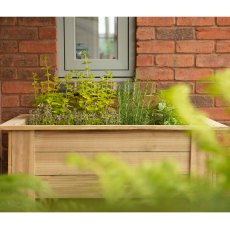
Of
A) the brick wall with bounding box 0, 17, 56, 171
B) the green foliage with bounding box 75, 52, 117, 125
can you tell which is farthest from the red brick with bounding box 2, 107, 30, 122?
the green foliage with bounding box 75, 52, 117, 125

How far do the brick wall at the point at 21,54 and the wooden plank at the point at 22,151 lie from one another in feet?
2.22

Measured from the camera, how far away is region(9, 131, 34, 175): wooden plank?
198 cm

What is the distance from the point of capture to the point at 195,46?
2617 mm

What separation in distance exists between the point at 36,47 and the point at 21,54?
0.10 meters

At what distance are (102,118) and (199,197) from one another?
193cm

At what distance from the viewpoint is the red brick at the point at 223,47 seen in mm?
2605

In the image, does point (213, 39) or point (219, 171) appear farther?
point (213, 39)

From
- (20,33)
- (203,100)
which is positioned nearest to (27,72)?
(20,33)

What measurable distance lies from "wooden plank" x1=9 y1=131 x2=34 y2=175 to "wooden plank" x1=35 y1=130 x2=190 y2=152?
0.05 m

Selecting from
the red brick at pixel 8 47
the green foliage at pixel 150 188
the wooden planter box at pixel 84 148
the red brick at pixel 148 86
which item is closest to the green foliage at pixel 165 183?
the green foliage at pixel 150 188

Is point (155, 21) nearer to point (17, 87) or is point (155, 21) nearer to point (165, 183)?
point (17, 87)
